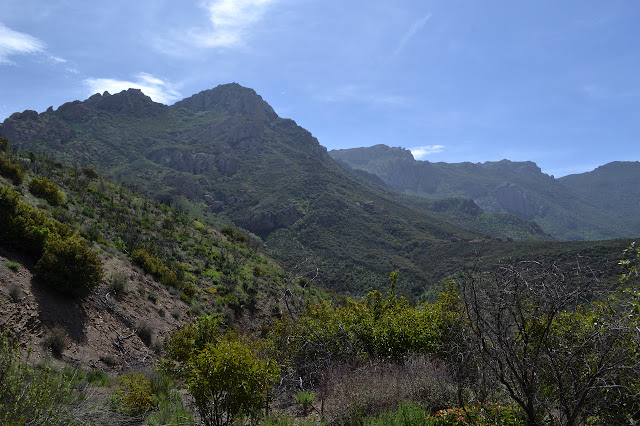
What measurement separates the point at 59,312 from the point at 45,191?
840 centimetres

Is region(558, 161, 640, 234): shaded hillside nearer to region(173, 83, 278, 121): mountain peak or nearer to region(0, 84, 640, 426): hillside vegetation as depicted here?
region(173, 83, 278, 121): mountain peak

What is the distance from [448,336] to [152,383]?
654cm

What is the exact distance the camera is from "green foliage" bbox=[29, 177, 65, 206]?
47.7 feet

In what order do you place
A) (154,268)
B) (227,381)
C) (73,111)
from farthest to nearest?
(73,111) < (154,268) < (227,381)

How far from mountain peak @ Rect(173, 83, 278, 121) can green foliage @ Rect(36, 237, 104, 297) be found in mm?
122648

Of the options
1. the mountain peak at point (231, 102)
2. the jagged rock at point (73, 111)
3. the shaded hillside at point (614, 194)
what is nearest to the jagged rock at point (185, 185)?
the jagged rock at point (73, 111)

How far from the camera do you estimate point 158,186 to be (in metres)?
61.3

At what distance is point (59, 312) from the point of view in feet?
30.3

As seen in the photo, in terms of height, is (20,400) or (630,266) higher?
(630,266)

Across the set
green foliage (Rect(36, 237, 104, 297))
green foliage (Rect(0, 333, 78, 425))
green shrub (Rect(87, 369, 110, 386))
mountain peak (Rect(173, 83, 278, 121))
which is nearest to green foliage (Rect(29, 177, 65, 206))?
green foliage (Rect(36, 237, 104, 297))

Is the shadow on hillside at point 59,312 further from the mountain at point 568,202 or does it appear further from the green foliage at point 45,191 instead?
the mountain at point 568,202

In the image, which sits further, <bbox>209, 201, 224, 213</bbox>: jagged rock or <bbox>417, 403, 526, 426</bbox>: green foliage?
<bbox>209, 201, 224, 213</bbox>: jagged rock

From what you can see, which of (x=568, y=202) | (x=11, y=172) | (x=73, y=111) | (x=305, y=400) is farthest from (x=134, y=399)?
(x=568, y=202)

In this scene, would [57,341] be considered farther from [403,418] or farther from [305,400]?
[403,418]
